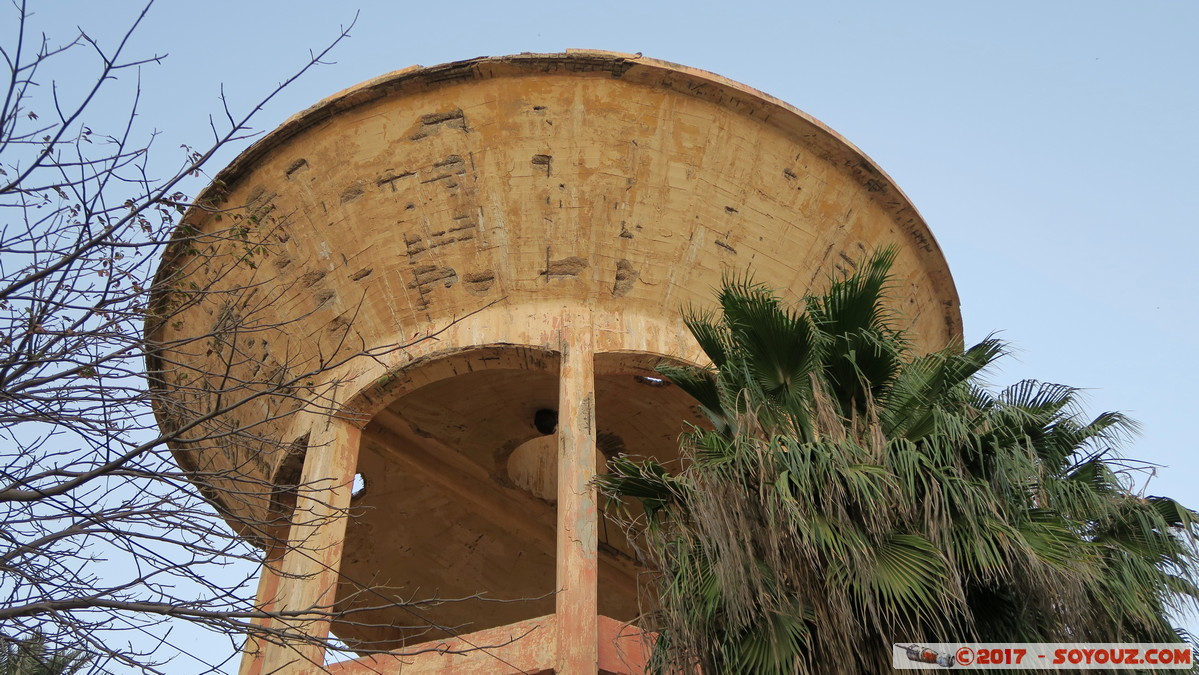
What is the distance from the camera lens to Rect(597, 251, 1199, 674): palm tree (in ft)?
19.4

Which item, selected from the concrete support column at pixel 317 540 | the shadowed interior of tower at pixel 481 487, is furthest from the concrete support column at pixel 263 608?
the shadowed interior of tower at pixel 481 487

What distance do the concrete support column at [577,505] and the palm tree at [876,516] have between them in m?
1.63

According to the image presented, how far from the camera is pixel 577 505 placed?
9.38 meters

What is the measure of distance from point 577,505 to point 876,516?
3671mm

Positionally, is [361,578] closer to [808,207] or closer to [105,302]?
[808,207]

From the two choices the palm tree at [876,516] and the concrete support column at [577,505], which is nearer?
the palm tree at [876,516]

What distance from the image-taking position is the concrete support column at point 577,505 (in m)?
8.55

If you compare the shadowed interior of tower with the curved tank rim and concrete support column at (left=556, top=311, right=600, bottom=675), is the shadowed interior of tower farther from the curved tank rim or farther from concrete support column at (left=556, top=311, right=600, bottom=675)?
the curved tank rim

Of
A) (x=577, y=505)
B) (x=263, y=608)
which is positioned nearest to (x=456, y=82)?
(x=577, y=505)

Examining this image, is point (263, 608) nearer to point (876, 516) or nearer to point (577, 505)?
point (577, 505)

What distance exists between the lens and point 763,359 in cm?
737

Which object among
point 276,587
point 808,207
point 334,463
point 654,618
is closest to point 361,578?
point 276,587

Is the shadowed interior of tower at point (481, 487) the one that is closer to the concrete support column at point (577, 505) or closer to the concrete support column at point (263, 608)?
the concrete support column at point (577, 505)

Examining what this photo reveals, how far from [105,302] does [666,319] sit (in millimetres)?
6171
